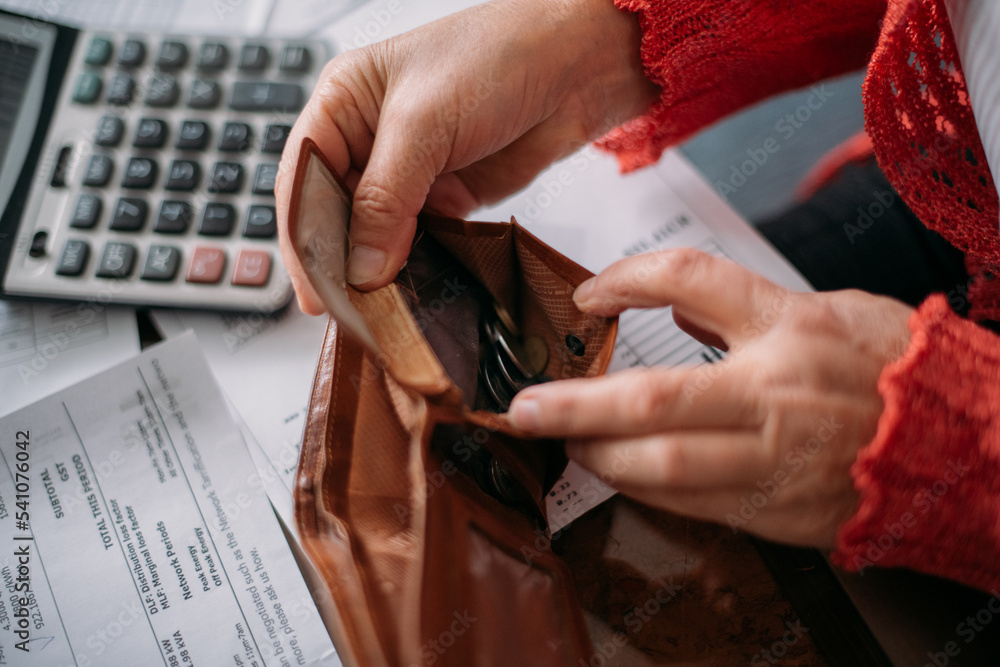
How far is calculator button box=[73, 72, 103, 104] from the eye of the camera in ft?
1.51

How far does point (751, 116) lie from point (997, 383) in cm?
52

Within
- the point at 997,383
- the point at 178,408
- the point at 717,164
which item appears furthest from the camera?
the point at 717,164

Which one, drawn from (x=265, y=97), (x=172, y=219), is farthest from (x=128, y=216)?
(x=265, y=97)

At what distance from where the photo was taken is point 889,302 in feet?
1.01

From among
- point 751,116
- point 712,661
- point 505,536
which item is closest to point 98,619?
point 505,536

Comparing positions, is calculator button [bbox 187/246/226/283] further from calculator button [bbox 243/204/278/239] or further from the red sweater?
the red sweater

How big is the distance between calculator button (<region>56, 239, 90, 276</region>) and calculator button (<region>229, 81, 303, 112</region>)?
0.15 metres

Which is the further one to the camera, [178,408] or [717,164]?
[717,164]

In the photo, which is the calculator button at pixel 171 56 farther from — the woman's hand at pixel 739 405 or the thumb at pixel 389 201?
the woman's hand at pixel 739 405

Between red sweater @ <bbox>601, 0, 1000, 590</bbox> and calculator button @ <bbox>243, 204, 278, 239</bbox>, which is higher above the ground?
red sweater @ <bbox>601, 0, 1000, 590</bbox>

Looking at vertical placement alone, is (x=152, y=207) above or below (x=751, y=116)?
below

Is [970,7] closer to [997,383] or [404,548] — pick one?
[997,383]
